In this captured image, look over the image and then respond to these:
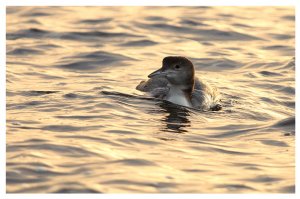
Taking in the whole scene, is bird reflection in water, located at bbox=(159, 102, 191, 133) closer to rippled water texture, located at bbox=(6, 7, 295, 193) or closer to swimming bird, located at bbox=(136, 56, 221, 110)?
rippled water texture, located at bbox=(6, 7, 295, 193)

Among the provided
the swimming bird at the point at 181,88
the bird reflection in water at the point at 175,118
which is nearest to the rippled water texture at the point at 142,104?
the bird reflection in water at the point at 175,118

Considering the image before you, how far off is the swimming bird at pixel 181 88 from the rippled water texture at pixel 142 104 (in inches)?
9.7

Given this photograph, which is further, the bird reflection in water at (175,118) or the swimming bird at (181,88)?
the swimming bird at (181,88)

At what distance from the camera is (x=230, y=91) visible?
16469mm

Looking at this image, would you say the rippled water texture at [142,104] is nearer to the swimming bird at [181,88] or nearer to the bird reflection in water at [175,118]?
the bird reflection in water at [175,118]

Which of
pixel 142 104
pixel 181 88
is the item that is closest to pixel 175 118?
pixel 142 104

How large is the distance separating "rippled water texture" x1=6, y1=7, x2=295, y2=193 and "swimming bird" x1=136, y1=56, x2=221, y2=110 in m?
0.25

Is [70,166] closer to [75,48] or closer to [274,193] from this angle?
[274,193]

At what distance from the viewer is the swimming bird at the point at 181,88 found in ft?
48.8

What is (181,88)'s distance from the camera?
594 inches

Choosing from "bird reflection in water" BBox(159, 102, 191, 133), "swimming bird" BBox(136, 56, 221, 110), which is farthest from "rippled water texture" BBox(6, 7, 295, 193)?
"swimming bird" BBox(136, 56, 221, 110)

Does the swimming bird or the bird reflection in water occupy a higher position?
the swimming bird

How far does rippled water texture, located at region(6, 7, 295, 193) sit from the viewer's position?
416 inches

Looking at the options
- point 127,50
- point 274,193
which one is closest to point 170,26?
point 127,50
